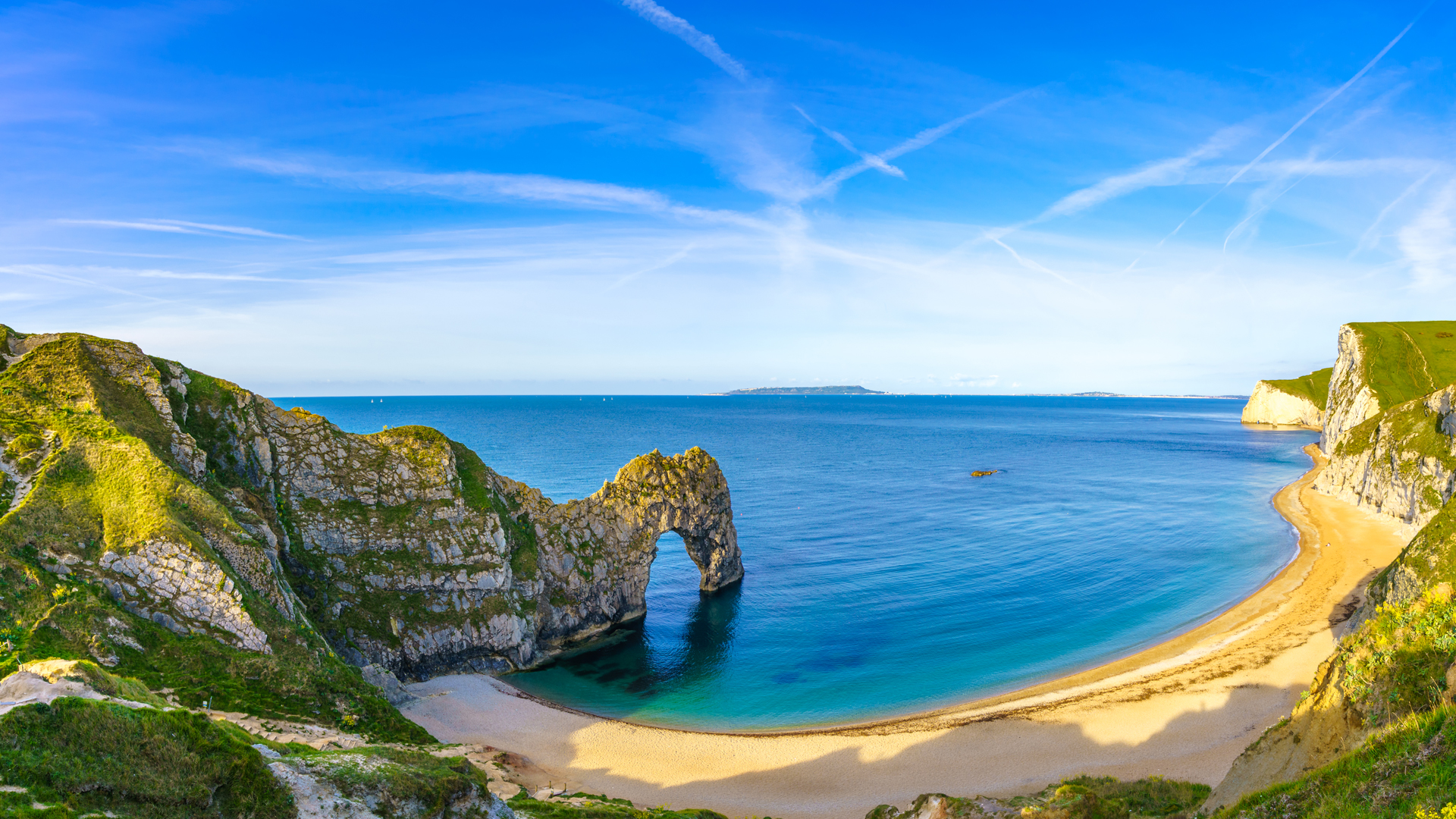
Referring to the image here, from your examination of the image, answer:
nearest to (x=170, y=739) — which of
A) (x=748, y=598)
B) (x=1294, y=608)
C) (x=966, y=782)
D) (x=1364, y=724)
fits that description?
(x=1364, y=724)

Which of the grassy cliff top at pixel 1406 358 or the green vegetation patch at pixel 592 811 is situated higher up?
the grassy cliff top at pixel 1406 358

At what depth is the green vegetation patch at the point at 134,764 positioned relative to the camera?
1250 cm

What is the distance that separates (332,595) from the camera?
3703 centimetres

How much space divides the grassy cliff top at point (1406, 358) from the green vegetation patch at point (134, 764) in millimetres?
125234

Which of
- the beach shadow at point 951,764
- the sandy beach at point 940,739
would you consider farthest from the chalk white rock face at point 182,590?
the beach shadow at point 951,764

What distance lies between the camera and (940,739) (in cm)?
3228

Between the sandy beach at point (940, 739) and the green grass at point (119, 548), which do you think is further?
the sandy beach at point (940, 739)

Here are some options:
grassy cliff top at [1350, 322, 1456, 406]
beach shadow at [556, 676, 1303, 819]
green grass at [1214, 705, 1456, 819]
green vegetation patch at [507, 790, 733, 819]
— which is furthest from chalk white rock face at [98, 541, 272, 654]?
grassy cliff top at [1350, 322, 1456, 406]

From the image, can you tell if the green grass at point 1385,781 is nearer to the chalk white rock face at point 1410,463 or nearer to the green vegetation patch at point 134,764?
the green vegetation patch at point 134,764

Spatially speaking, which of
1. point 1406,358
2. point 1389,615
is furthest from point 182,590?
point 1406,358

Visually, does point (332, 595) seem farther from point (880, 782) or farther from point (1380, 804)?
point (1380, 804)

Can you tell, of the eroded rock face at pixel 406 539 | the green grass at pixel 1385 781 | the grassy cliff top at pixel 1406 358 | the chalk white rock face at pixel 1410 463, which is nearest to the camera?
the green grass at pixel 1385 781

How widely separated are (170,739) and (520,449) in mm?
121818

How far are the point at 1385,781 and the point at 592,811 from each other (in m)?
20.5
